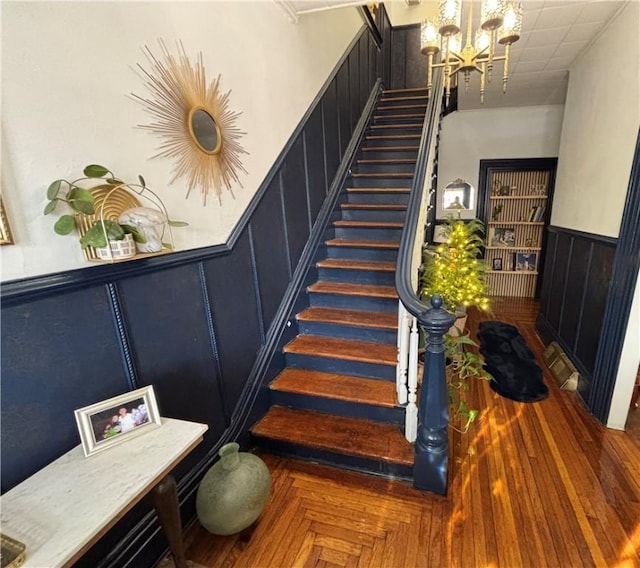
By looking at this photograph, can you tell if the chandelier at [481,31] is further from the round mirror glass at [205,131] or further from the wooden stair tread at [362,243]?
the round mirror glass at [205,131]

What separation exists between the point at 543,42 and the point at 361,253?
87.5 inches

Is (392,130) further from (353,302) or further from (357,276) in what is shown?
(353,302)

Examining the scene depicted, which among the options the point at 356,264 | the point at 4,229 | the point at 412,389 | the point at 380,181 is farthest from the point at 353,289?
the point at 4,229

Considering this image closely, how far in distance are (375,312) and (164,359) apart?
1.52m

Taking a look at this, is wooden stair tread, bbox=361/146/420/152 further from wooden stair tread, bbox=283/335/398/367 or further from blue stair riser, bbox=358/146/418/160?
wooden stair tread, bbox=283/335/398/367

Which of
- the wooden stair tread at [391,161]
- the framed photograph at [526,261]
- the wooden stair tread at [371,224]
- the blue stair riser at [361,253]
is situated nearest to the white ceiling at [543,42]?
the wooden stair tread at [391,161]

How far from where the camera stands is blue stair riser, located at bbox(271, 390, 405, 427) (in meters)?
1.96

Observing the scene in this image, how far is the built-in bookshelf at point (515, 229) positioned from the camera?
4.88 m

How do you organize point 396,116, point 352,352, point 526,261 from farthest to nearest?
point 526,261 < point 396,116 < point 352,352

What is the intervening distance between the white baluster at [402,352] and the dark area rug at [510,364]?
1245 mm

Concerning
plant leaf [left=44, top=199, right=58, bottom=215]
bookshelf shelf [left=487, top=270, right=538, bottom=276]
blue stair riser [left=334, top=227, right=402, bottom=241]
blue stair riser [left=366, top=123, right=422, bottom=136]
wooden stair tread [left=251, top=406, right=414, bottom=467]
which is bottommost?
wooden stair tread [left=251, top=406, right=414, bottom=467]

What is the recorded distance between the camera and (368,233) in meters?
3.03

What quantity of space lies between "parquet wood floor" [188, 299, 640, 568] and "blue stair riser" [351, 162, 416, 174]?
2581 mm

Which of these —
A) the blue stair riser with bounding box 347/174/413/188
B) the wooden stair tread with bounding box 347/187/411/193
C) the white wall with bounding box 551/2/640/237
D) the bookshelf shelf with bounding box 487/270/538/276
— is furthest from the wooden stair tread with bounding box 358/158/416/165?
the bookshelf shelf with bounding box 487/270/538/276
